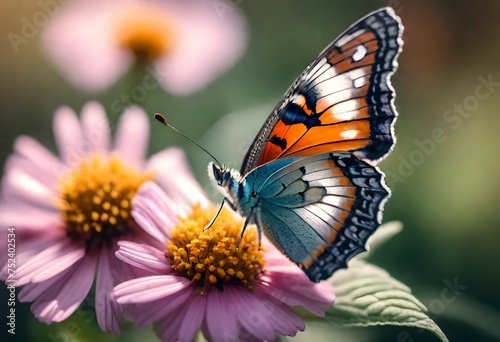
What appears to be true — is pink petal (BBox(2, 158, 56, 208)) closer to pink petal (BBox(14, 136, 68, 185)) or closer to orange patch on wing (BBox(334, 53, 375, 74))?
pink petal (BBox(14, 136, 68, 185))

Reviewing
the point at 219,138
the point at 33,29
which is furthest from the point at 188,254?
the point at 33,29

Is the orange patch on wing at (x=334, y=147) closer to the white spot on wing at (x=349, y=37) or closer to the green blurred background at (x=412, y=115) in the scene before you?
the white spot on wing at (x=349, y=37)

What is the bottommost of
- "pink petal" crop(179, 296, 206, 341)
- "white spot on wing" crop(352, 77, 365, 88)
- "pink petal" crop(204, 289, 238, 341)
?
"pink petal" crop(179, 296, 206, 341)

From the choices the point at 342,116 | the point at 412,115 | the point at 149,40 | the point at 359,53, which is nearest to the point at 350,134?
the point at 342,116

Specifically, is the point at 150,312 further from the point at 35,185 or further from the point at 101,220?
the point at 35,185

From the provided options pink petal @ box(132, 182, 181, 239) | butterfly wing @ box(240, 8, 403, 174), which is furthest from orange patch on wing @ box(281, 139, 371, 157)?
pink petal @ box(132, 182, 181, 239)

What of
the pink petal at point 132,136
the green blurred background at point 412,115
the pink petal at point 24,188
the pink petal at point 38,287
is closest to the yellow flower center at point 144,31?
the green blurred background at point 412,115
